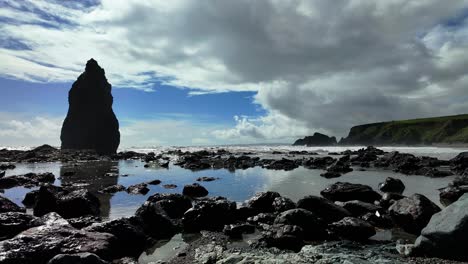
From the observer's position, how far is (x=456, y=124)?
435ft

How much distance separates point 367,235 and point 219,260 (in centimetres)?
626

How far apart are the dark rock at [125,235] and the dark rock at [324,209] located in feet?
25.8

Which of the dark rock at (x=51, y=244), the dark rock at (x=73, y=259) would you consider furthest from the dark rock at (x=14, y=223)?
the dark rock at (x=73, y=259)

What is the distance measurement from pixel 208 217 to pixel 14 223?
7573 mm

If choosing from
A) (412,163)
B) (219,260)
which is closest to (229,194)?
(219,260)

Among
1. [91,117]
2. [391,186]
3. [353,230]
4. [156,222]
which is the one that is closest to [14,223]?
[156,222]

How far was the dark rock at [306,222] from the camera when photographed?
43.7 ft

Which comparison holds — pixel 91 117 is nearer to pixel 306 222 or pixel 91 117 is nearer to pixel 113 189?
pixel 113 189

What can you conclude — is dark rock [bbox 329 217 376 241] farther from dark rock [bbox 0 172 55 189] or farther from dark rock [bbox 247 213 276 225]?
dark rock [bbox 0 172 55 189]

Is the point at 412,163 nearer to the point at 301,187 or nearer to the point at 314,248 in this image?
the point at 301,187

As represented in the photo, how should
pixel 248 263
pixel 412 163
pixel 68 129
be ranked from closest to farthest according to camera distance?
1. pixel 248 263
2. pixel 412 163
3. pixel 68 129

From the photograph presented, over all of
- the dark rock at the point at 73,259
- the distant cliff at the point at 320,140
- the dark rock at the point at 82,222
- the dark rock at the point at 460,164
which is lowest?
the dark rock at the point at 82,222

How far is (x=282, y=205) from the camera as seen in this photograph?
17.5m

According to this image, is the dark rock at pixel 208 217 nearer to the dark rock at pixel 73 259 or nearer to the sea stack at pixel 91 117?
the dark rock at pixel 73 259
